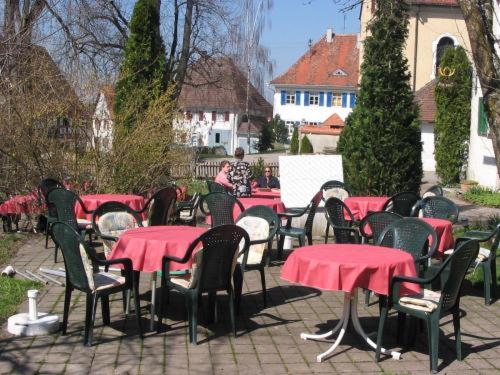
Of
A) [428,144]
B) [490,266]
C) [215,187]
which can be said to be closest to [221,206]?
[215,187]

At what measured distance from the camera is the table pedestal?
624cm

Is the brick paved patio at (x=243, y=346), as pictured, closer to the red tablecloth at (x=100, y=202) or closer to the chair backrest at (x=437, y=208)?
the chair backrest at (x=437, y=208)

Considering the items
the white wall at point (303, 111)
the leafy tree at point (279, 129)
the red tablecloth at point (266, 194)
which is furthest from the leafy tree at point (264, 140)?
the red tablecloth at point (266, 194)

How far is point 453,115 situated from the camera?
86.9 feet

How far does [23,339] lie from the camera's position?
21.4 ft

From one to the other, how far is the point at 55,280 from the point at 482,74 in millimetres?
5314

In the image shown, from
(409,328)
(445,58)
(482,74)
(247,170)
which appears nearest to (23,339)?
(409,328)

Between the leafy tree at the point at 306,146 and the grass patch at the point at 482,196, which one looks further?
the leafy tree at the point at 306,146

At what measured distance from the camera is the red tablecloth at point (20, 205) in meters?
12.5

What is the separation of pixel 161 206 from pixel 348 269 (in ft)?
16.6

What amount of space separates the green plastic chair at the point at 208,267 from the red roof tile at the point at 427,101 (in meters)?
27.3

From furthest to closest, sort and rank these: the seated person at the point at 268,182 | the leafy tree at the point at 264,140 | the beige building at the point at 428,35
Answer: the leafy tree at the point at 264,140
the beige building at the point at 428,35
the seated person at the point at 268,182

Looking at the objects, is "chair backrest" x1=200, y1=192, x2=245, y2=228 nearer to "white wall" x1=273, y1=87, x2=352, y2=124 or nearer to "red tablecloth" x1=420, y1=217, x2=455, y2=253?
"red tablecloth" x1=420, y1=217, x2=455, y2=253

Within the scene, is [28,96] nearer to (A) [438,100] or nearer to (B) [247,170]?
(B) [247,170]
